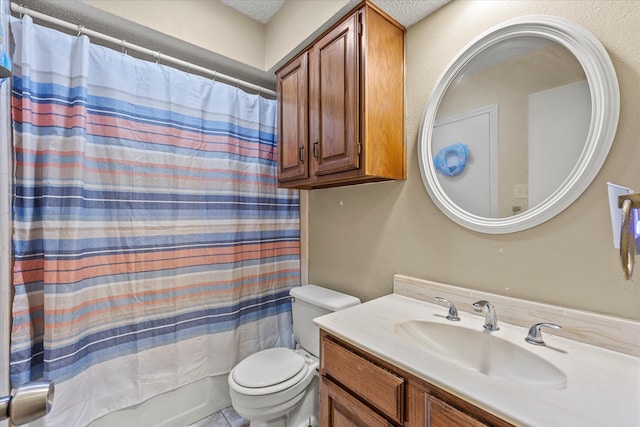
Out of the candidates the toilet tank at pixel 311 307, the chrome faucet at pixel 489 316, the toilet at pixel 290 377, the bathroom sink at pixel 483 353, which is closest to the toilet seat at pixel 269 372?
the toilet at pixel 290 377

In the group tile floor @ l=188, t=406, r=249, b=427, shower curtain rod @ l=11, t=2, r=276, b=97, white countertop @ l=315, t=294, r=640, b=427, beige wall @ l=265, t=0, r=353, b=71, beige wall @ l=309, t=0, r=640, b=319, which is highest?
beige wall @ l=265, t=0, r=353, b=71

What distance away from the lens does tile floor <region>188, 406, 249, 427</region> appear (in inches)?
64.1

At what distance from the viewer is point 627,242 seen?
556mm

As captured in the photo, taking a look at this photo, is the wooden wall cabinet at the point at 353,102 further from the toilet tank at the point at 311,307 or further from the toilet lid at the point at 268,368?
the toilet lid at the point at 268,368

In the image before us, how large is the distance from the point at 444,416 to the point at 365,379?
0.26 meters

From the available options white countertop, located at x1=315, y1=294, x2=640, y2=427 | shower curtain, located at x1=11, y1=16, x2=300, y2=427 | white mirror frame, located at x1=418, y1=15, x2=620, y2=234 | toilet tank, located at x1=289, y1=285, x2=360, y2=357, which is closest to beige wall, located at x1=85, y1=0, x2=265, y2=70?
shower curtain, located at x1=11, y1=16, x2=300, y2=427

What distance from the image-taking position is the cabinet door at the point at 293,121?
1505mm

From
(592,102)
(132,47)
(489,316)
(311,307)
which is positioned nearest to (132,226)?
(132,47)

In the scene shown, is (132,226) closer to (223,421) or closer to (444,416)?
(223,421)

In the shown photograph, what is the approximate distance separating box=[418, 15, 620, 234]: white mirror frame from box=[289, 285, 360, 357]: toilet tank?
0.76m

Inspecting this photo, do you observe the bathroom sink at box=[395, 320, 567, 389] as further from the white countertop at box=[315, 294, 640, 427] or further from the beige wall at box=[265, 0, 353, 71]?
the beige wall at box=[265, 0, 353, 71]

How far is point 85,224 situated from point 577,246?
2069 mm

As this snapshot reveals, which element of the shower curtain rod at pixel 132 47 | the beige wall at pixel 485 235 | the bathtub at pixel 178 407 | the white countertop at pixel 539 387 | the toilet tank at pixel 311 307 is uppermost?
the shower curtain rod at pixel 132 47

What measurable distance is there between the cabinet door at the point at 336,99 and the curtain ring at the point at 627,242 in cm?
85
